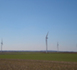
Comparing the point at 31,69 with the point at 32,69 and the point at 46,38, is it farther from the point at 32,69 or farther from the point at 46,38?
the point at 46,38

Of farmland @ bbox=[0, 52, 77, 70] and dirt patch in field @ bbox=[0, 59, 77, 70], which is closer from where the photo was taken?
dirt patch in field @ bbox=[0, 59, 77, 70]

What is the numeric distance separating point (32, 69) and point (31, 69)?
173 mm

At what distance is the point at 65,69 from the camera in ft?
71.4

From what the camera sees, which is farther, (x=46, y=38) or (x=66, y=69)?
(x=46, y=38)

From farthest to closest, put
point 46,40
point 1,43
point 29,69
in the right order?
1. point 1,43
2. point 46,40
3. point 29,69

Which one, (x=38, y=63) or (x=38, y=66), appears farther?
(x=38, y=63)

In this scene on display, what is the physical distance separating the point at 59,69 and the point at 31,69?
15.2 feet

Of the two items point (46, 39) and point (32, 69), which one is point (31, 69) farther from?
point (46, 39)

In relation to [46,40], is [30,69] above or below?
below

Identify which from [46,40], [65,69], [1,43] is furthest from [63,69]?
[1,43]

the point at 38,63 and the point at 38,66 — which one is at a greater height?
the point at 38,66

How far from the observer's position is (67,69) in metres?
21.8

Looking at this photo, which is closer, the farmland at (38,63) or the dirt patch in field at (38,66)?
the dirt patch in field at (38,66)

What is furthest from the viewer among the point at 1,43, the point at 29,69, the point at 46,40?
the point at 1,43
